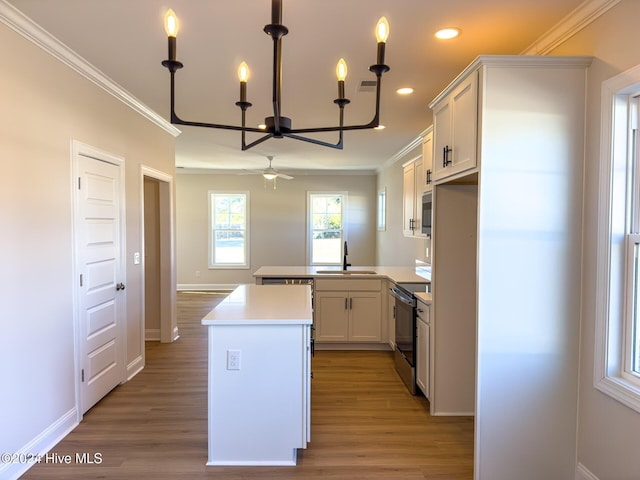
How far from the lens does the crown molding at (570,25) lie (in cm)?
193

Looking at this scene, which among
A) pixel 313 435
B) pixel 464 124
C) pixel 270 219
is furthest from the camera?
pixel 270 219

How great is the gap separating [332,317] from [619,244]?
3085 millimetres

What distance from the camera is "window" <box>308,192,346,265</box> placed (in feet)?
28.3

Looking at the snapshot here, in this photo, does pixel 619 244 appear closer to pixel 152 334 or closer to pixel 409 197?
pixel 409 197

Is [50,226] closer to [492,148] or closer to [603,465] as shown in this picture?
[492,148]

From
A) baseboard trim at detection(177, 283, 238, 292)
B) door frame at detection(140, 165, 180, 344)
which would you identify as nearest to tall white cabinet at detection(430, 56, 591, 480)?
door frame at detection(140, 165, 180, 344)

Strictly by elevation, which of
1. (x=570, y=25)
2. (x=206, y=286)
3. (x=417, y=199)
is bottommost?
(x=206, y=286)

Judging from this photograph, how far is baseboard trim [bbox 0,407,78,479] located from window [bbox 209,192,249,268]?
19.5 feet

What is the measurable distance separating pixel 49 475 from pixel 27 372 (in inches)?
23.9

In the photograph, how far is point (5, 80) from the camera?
2139 mm

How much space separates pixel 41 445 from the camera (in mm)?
2439

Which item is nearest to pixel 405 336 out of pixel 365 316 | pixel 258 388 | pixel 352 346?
pixel 365 316

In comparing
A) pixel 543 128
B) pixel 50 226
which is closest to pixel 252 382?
pixel 50 226

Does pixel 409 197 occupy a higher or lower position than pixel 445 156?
lower
